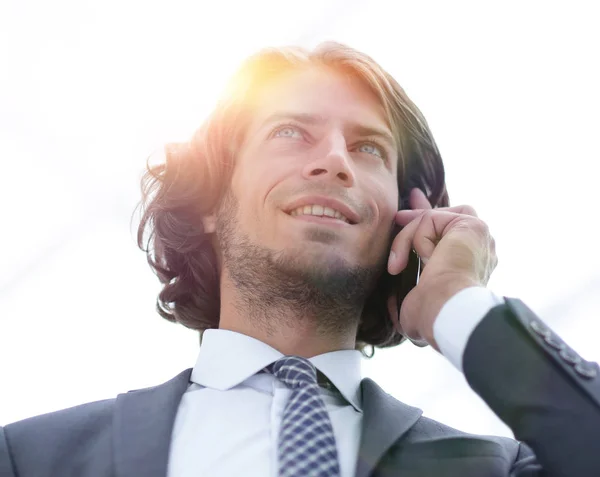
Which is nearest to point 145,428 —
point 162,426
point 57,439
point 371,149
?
point 162,426

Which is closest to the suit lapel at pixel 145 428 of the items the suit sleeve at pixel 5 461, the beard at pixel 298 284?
the suit sleeve at pixel 5 461

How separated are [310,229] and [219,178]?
18.9 inches

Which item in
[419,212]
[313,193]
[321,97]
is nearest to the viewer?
[313,193]

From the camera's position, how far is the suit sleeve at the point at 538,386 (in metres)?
1.16

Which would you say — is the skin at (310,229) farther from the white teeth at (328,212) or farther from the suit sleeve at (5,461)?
the suit sleeve at (5,461)

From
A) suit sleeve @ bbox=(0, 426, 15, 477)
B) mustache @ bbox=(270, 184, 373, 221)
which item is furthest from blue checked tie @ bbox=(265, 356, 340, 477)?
suit sleeve @ bbox=(0, 426, 15, 477)

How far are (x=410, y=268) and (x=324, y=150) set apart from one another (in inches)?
16.0

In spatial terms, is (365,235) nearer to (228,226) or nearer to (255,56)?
(228,226)

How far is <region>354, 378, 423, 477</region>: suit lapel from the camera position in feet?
4.59

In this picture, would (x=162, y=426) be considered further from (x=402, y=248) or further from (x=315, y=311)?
(x=402, y=248)

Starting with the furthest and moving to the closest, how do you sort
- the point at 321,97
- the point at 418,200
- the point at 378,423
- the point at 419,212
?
the point at 418,200
the point at 321,97
the point at 419,212
the point at 378,423

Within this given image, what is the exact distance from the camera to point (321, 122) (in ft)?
6.34

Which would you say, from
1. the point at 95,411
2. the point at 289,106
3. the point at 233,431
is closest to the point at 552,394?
the point at 233,431

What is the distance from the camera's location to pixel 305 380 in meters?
1.56
